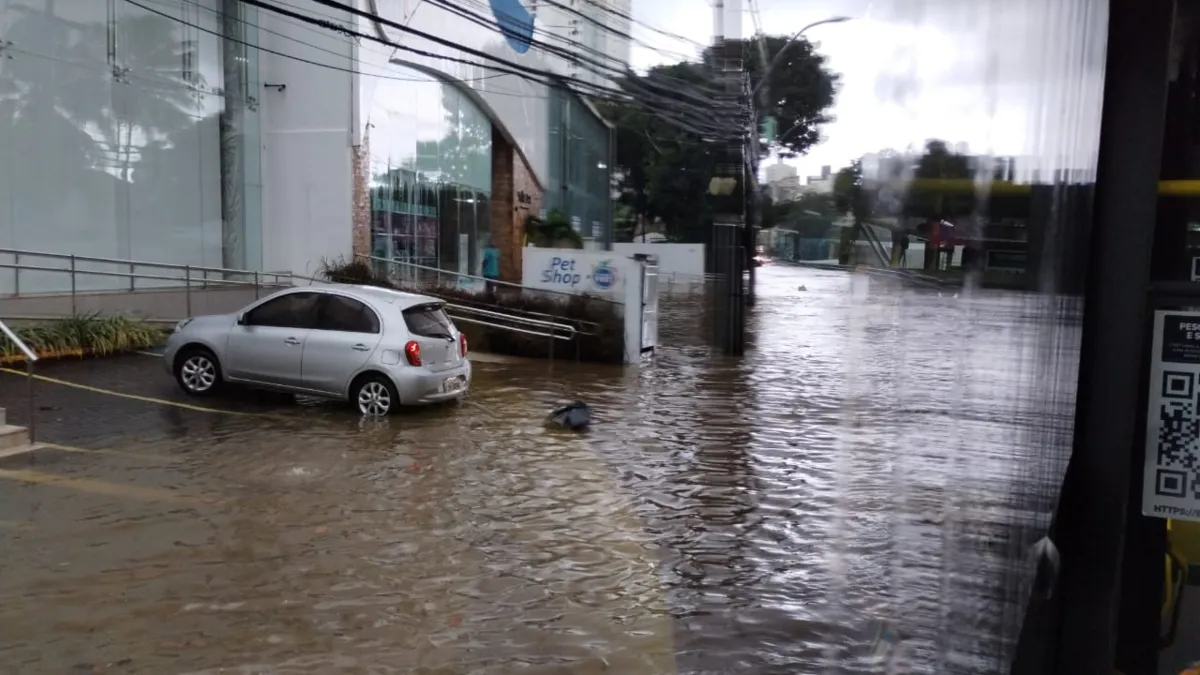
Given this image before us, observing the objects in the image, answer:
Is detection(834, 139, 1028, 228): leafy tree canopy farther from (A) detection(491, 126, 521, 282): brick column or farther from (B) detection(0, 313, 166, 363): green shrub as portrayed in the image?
(A) detection(491, 126, 521, 282): brick column

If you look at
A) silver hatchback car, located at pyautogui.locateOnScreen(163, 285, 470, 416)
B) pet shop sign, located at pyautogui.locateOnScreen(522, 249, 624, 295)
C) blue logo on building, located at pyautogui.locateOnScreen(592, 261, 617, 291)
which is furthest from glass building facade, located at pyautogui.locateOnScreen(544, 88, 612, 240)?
silver hatchback car, located at pyautogui.locateOnScreen(163, 285, 470, 416)

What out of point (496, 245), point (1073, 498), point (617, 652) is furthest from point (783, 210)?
point (496, 245)

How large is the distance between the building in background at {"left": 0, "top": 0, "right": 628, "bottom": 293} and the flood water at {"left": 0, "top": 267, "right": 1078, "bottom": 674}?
20.6ft

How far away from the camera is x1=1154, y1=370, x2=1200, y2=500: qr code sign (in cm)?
254

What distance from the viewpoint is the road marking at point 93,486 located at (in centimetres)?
793

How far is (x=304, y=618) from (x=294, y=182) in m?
18.0

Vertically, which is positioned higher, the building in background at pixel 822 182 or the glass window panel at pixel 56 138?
the glass window panel at pixel 56 138

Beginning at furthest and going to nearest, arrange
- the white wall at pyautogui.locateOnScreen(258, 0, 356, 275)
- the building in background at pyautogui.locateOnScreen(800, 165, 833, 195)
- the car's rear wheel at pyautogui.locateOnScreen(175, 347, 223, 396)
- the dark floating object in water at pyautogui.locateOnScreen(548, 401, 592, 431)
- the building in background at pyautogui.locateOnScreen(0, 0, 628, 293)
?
1. the white wall at pyautogui.locateOnScreen(258, 0, 356, 275)
2. the building in background at pyautogui.locateOnScreen(0, 0, 628, 293)
3. the car's rear wheel at pyautogui.locateOnScreen(175, 347, 223, 396)
4. the dark floating object in water at pyautogui.locateOnScreen(548, 401, 592, 431)
5. the building in background at pyautogui.locateOnScreen(800, 165, 833, 195)

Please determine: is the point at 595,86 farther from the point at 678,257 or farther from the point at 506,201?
the point at 506,201

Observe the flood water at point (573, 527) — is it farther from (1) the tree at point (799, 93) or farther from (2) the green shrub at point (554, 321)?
(2) the green shrub at point (554, 321)

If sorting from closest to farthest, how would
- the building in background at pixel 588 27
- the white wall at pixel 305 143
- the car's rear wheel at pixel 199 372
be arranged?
the car's rear wheel at pixel 199 372
the white wall at pixel 305 143
the building in background at pixel 588 27

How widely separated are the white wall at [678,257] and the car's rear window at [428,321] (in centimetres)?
1041

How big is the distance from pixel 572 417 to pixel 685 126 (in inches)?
236

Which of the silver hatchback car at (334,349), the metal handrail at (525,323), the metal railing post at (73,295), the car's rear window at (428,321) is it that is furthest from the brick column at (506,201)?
the silver hatchback car at (334,349)
